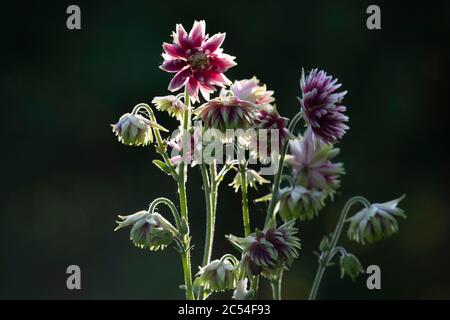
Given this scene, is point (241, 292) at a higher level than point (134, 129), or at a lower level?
lower

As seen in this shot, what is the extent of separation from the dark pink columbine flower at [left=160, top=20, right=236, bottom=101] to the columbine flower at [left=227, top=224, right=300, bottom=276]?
0.69ft

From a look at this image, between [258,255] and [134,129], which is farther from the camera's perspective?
[134,129]

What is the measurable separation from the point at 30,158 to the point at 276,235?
2.42 m

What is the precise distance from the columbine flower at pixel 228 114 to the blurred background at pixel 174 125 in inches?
79.0

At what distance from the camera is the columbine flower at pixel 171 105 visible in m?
1.01

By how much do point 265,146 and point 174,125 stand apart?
2198 millimetres

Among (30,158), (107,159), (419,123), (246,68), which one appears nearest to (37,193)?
(30,158)

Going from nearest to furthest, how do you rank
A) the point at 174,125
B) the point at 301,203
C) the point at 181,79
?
the point at 301,203 → the point at 181,79 → the point at 174,125

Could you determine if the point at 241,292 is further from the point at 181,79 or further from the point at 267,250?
the point at 181,79

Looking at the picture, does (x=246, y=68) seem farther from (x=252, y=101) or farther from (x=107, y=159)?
(x=252, y=101)

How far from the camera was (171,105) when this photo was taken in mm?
1012

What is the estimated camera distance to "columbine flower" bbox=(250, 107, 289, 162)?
0.89m

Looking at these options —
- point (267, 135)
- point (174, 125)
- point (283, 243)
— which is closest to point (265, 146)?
point (267, 135)

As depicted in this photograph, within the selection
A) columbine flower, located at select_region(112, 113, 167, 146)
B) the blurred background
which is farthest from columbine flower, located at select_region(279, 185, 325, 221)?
the blurred background
